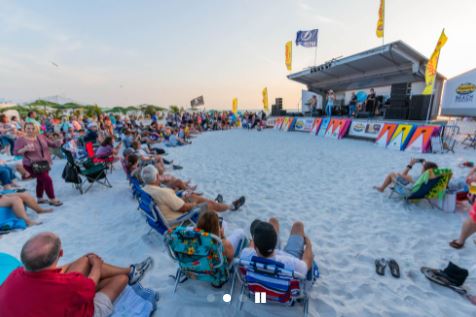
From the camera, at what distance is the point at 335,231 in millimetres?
3283

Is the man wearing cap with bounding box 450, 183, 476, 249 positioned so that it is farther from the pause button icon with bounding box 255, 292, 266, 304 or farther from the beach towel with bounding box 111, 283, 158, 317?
the beach towel with bounding box 111, 283, 158, 317

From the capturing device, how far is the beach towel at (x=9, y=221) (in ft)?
10.9

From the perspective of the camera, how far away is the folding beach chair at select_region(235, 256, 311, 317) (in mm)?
1647

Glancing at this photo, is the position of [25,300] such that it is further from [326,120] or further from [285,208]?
[326,120]

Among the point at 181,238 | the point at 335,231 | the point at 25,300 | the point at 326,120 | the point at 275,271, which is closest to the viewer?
the point at 25,300

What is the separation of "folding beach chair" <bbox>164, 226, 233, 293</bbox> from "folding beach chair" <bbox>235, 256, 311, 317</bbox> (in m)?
0.23

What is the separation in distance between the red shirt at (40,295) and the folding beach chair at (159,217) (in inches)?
52.6

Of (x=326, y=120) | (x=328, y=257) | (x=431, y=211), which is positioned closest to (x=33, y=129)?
(x=328, y=257)

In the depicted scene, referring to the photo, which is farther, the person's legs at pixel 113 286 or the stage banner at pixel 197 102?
the stage banner at pixel 197 102

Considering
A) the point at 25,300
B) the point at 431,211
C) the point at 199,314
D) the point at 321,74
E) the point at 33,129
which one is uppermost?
the point at 321,74

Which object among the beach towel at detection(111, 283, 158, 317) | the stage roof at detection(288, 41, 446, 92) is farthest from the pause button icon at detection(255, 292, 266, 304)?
the stage roof at detection(288, 41, 446, 92)

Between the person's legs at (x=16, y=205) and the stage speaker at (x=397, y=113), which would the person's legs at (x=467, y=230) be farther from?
the stage speaker at (x=397, y=113)

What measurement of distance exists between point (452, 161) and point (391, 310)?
7.20 m

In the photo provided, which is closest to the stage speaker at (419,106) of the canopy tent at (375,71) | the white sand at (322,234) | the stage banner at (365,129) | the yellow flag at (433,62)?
the yellow flag at (433,62)
